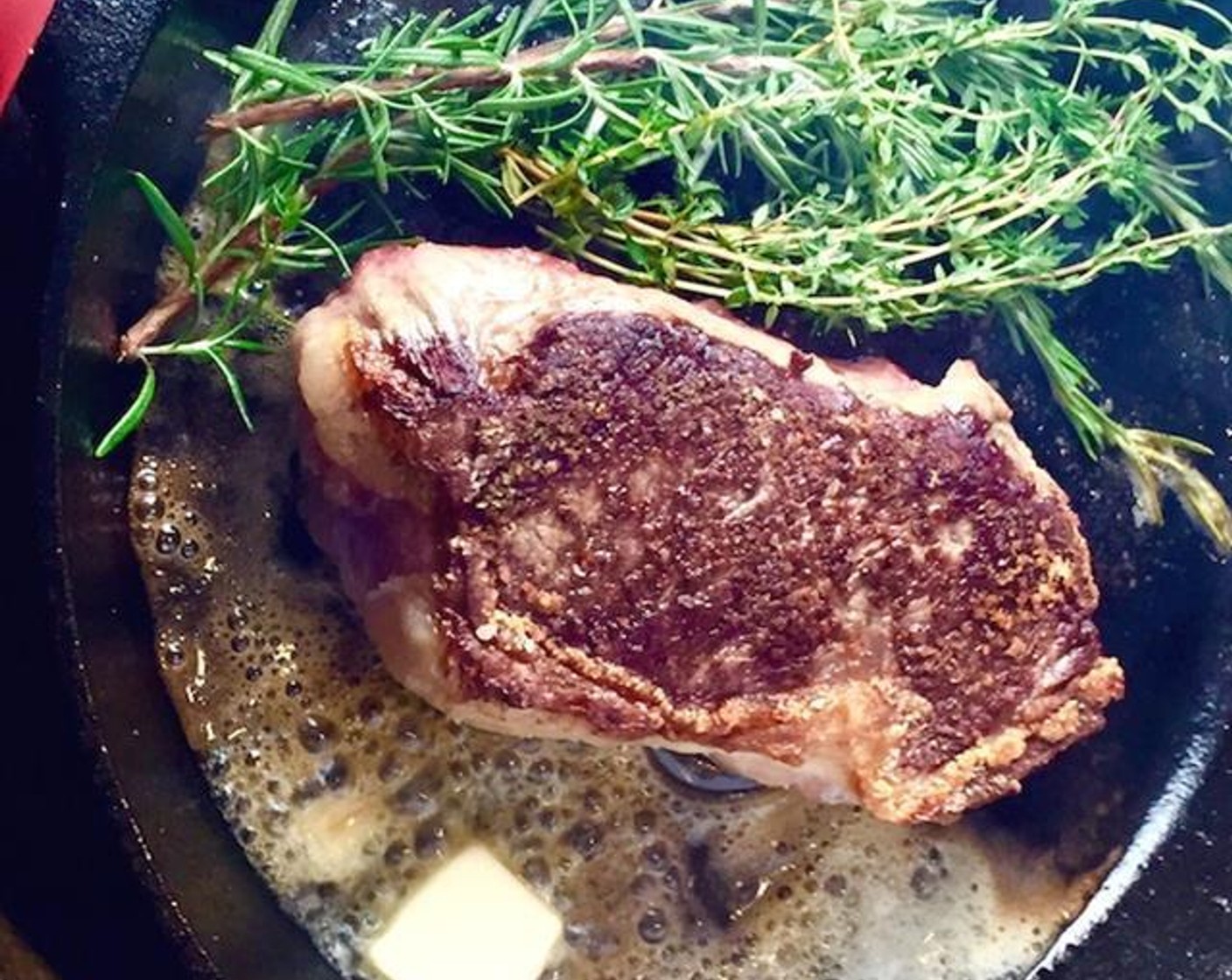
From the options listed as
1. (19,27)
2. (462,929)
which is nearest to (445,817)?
(462,929)

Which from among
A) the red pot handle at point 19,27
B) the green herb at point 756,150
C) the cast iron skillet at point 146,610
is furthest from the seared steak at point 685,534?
the red pot handle at point 19,27

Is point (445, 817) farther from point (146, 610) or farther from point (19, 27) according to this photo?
point (19, 27)

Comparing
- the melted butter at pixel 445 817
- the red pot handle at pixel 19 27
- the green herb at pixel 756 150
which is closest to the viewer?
the red pot handle at pixel 19 27

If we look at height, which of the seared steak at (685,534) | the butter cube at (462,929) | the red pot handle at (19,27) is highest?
the red pot handle at (19,27)

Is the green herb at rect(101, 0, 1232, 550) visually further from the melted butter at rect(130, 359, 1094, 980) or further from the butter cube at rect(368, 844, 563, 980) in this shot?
the butter cube at rect(368, 844, 563, 980)

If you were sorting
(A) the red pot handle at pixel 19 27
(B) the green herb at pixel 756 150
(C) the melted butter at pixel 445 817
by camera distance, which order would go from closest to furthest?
(A) the red pot handle at pixel 19 27 → (B) the green herb at pixel 756 150 → (C) the melted butter at pixel 445 817

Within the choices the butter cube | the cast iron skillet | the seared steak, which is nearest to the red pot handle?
the cast iron skillet

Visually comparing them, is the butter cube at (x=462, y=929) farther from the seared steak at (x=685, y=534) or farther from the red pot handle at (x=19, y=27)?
the red pot handle at (x=19, y=27)
